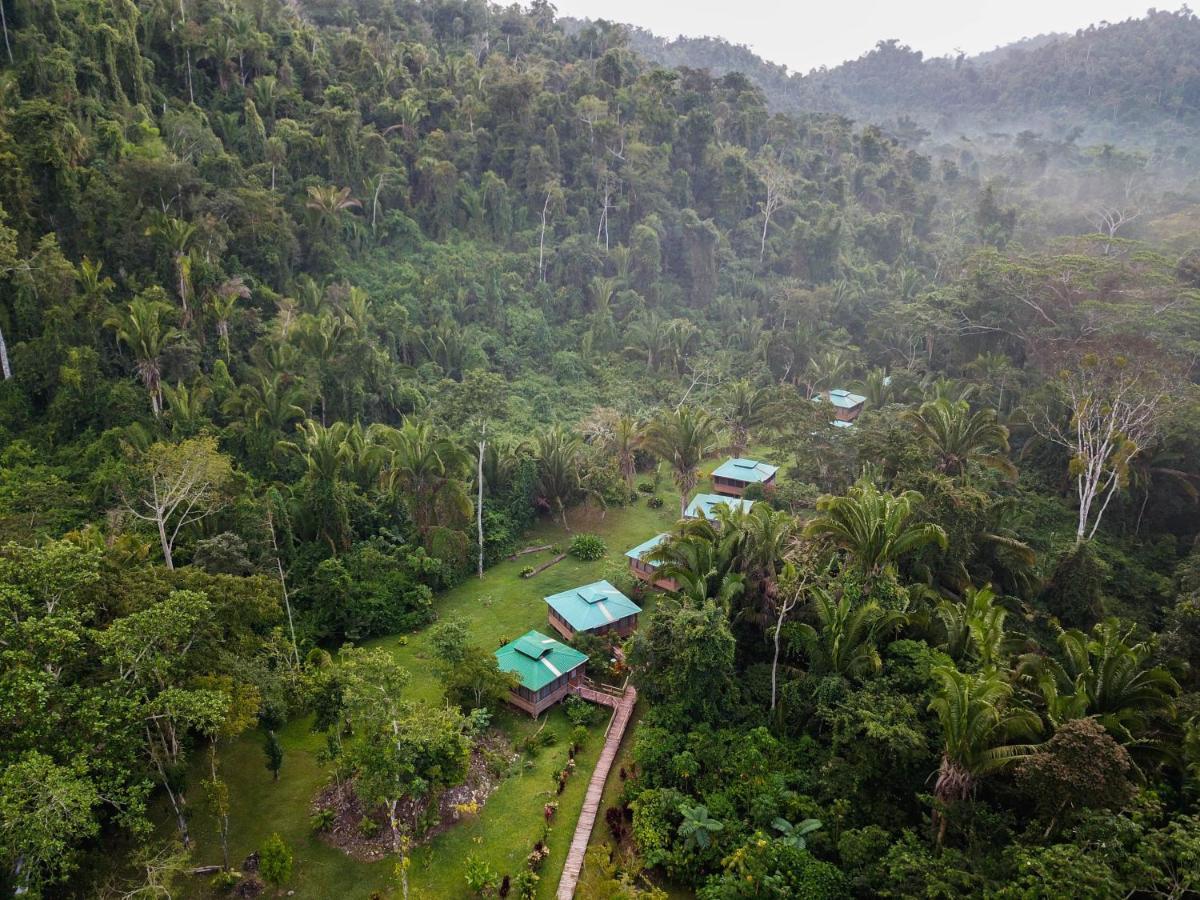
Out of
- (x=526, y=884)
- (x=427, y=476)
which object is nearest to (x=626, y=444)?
(x=427, y=476)

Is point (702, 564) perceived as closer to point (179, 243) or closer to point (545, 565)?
point (545, 565)

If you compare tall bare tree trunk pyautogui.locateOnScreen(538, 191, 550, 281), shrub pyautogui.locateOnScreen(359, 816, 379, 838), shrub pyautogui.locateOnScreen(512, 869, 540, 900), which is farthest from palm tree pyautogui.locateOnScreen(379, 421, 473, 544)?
tall bare tree trunk pyautogui.locateOnScreen(538, 191, 550, 281)

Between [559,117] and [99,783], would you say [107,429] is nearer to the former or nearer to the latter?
[99,783]

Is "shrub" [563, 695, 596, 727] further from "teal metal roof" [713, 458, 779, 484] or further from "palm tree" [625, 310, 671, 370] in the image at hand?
"palm tree" [625, 310, 671, 370]

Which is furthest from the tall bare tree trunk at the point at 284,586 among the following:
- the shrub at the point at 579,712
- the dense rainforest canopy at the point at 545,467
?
the shrub at the point at 579,712

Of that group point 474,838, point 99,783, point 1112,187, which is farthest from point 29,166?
point 1112,187

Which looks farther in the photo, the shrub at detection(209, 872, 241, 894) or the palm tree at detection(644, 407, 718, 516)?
the palm tree at detection(644, 407, 718, 516)

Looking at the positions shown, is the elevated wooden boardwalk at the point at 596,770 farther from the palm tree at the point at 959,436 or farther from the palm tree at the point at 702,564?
the palm tree at the point at 959,436
